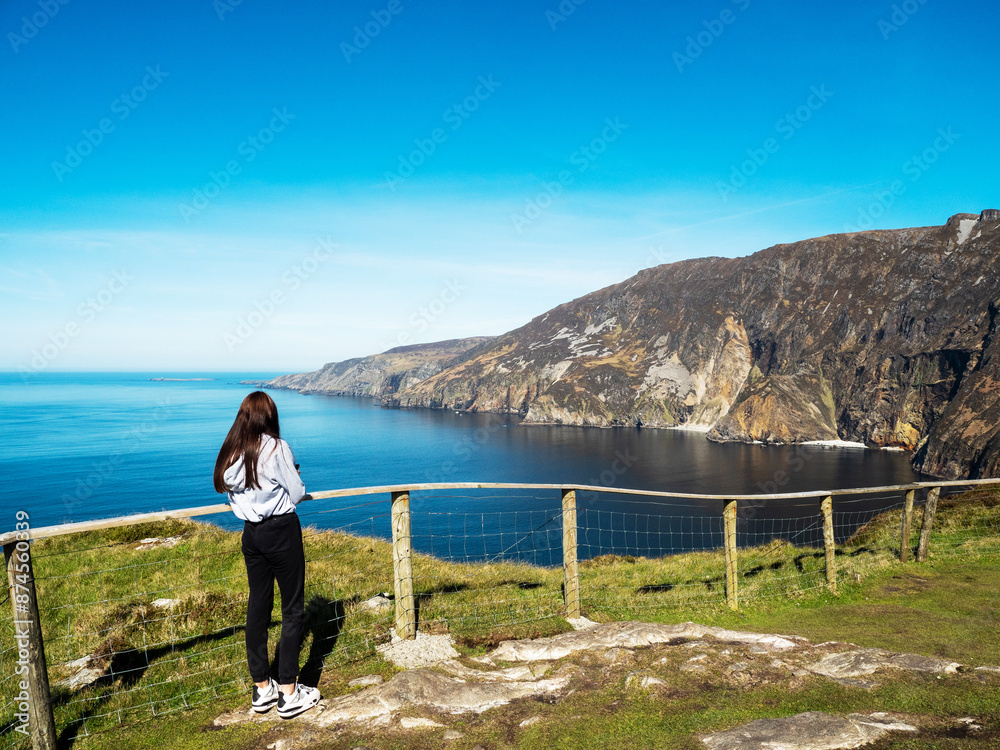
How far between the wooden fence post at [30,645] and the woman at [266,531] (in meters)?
1.41

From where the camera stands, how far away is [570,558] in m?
7.74

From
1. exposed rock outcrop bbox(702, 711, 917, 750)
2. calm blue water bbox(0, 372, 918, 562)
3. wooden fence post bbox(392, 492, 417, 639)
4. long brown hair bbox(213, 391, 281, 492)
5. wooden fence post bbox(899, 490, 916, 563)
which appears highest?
long brown hair bbox(213, 391, 281, 492)

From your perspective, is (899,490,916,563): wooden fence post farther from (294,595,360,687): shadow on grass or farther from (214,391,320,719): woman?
(214,391,320,719): woman

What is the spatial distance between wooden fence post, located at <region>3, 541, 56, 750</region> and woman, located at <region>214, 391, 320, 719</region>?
141 centimetres

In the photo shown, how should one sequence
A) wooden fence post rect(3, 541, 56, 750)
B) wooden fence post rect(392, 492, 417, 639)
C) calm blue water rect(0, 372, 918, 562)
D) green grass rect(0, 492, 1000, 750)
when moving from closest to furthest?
wooden fence post rect(3, 541, 56, 750) < green grass rect(0, 492, 1000, 750) < wooden fence post rect(392, 492, 417, 639) < calm blue water rect(0, 372, 918, 562)

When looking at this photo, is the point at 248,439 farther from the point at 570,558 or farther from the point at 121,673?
the point at 570,558

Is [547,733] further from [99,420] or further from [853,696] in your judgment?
[99,420]

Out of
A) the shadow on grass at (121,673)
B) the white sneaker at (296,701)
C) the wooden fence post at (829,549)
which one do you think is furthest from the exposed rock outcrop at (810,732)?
the wooden fence post at (829,549)

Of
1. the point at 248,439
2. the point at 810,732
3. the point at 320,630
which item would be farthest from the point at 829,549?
the point at 248,439

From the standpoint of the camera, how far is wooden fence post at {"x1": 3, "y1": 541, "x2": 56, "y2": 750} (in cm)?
429

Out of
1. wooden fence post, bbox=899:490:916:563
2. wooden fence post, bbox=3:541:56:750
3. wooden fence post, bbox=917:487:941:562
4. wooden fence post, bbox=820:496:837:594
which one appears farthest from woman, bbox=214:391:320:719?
wooden fence post, bbox=917:487:941:562

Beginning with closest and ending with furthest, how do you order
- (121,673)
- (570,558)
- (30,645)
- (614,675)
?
1. (30,645)
2. (614,675)
3. (121,673)
4. (570,558)

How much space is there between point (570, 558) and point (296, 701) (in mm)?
3844

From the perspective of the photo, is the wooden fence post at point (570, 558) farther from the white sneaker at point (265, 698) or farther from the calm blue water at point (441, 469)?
the calm blue water at point (441, 469)
